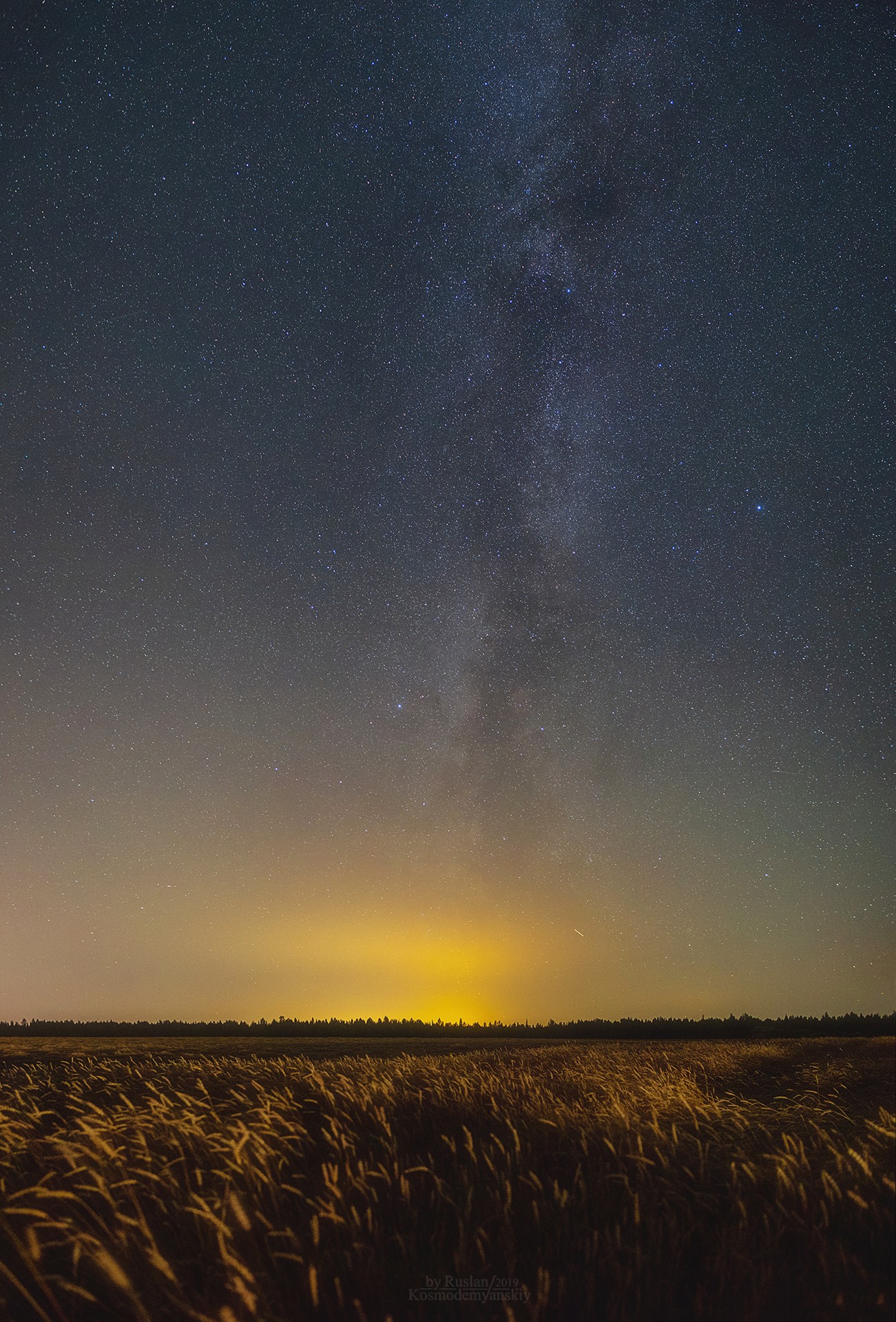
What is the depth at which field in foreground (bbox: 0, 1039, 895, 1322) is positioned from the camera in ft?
14.2

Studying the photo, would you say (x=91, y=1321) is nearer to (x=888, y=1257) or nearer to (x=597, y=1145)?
(x=597, y=1145)

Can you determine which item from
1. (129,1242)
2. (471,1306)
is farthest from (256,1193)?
(471,1306)

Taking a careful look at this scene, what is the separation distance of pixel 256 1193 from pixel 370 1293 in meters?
1.37

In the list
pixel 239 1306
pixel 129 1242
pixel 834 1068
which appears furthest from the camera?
pixel 834 1068

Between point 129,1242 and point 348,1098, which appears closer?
point 129,1242

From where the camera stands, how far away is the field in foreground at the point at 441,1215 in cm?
433

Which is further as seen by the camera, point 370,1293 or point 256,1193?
point 256,1193

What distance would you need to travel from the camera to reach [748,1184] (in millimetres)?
5961

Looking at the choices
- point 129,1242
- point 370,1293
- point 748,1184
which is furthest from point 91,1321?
point 748,1184

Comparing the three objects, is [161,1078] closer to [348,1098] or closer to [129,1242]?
[348,1098]

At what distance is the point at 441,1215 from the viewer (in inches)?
212

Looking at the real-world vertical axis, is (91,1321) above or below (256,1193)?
below

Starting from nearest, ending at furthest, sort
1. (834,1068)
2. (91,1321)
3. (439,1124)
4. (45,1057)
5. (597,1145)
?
(91,1321)
(597,1145)
(439,1124)
(834,1068)
(45,1057)

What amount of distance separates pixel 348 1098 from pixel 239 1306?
422 cm
